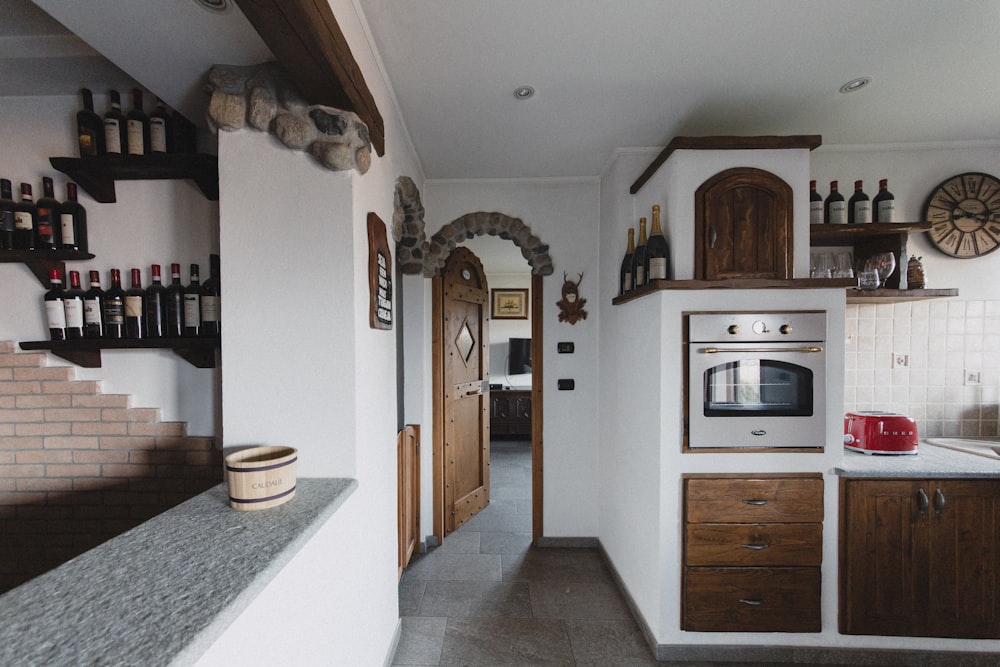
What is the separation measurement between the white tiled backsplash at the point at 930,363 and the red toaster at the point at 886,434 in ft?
1.27

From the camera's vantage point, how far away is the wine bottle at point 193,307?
1.54 metres

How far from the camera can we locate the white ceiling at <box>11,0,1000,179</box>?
4.06ft

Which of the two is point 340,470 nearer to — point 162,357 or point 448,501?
point 162,357

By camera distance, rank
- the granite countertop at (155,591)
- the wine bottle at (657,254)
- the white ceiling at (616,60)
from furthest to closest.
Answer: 1. the wine bottle at (657,254)
2. the white ceiling at (616,60)
3. the granite countertop at (155,591)

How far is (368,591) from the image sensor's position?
1515 millimetres

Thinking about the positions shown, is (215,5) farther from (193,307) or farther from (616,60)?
(616,60)

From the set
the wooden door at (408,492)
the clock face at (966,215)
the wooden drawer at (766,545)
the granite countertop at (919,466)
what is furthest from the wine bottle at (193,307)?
the clock face at (966,215)

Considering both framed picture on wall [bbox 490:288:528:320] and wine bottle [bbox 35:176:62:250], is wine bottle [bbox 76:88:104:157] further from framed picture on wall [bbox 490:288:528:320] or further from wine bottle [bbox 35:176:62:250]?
framed picture on wall [bbox 490:288:528:320]

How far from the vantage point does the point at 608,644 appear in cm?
190

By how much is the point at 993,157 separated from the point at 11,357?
4979 millimetres

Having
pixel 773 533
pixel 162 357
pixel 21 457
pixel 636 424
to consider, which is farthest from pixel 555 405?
pixel 21 457

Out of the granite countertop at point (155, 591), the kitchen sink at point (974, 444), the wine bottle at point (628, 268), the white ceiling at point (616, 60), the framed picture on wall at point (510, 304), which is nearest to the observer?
the granite countertop at point (155, 591)

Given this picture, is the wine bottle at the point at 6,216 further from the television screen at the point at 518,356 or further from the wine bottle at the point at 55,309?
the television screen at the point at 518,356

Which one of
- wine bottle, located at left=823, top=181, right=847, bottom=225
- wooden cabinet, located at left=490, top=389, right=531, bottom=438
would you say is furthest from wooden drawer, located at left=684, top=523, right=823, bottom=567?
wooden cabinet, located at left=490, top=389, right=531, bottom=438
